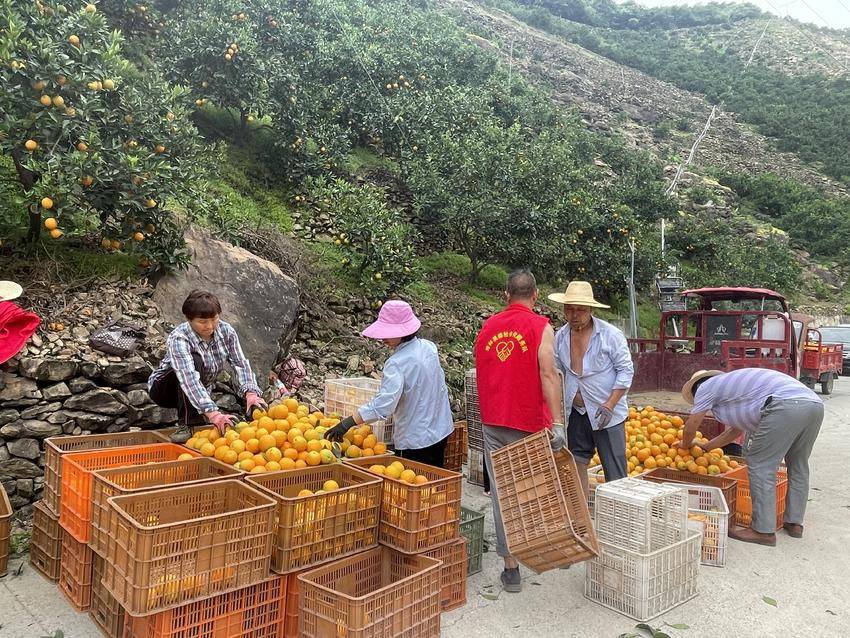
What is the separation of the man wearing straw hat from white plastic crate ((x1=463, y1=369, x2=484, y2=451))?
154 cm

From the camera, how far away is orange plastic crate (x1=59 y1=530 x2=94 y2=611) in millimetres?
3223

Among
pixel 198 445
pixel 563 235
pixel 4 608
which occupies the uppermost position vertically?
pixel 563 235

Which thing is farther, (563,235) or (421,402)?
(563,235)

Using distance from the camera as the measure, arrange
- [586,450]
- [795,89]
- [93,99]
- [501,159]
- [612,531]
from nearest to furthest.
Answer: [612,531]
[586,450]
[93,99]
[501,159]
[795,89]

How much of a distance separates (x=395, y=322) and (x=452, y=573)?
161cm

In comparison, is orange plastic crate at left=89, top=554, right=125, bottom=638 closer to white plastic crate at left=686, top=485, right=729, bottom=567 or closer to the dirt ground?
the dirt ground

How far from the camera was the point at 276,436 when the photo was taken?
151 inches

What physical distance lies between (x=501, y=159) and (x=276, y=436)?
942 cm

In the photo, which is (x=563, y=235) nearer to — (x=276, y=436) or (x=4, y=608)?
(x=276, y=436)

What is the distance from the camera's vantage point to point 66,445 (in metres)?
3.97

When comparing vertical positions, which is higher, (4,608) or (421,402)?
(421,402)

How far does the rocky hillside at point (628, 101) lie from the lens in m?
37.0

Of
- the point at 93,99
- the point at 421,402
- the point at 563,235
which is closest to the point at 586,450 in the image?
the point at 421,402

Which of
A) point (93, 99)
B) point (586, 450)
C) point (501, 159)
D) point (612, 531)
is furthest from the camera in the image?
point (501, 159)
